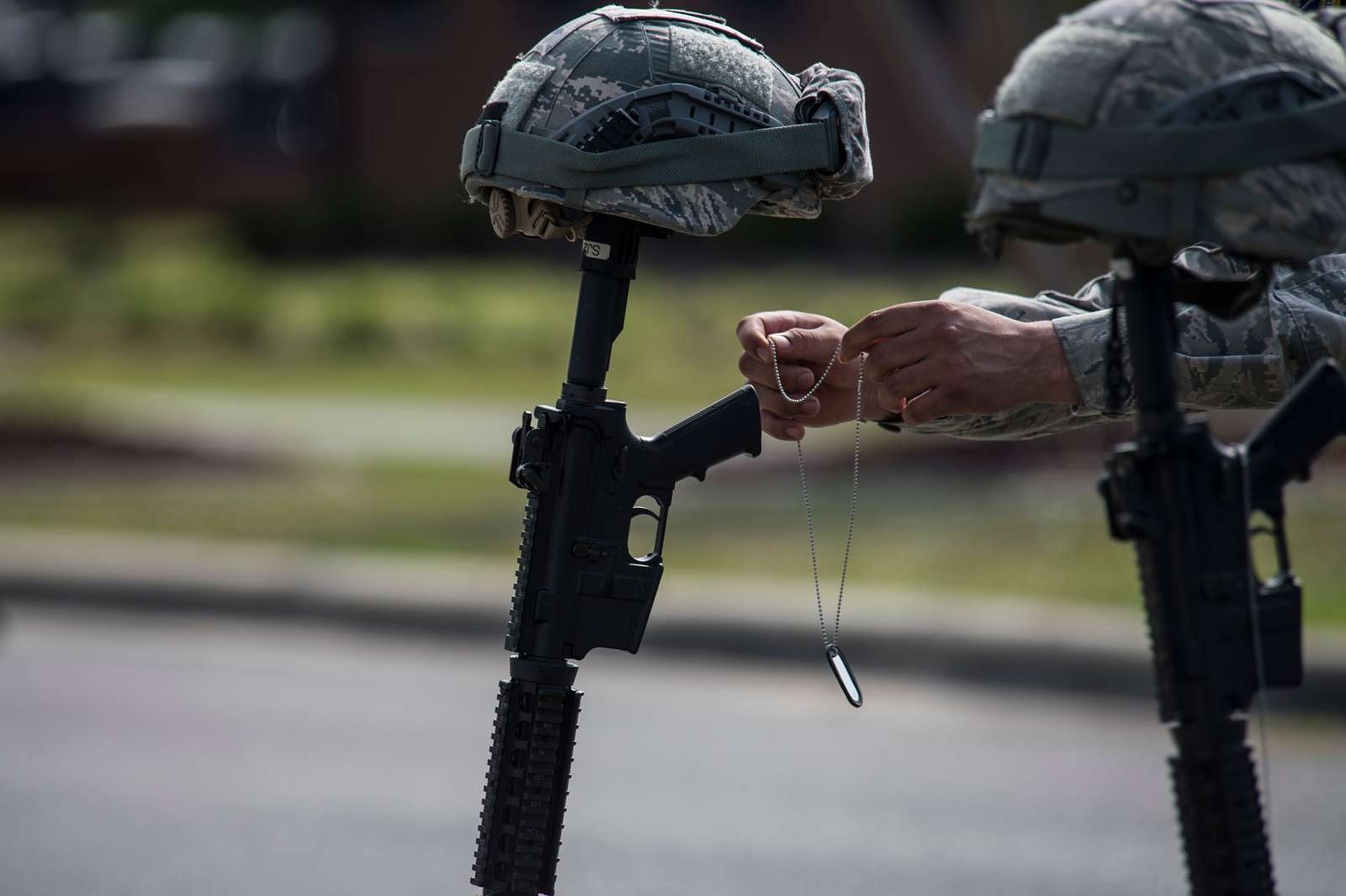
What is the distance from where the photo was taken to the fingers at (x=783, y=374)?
88.0 inches

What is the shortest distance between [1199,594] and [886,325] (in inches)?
20.1

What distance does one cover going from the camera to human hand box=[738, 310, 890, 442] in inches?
87.3

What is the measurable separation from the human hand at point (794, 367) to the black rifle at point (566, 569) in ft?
0.67

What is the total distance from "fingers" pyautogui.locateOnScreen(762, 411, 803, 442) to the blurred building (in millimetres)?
14933

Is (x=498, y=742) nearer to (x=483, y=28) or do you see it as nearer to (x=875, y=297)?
(x=875, y=297)

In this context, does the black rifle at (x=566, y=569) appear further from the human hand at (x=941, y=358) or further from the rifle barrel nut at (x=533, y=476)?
the human hand at (x=941, y=358)

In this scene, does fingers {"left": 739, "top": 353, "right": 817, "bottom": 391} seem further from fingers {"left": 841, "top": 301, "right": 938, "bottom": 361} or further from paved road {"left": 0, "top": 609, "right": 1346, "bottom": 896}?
paved road {"left": 0, "top": 609, "right": 1346, "bottom": 896}

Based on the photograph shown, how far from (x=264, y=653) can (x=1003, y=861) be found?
330 cm

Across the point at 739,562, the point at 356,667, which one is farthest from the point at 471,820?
the point at 739,562

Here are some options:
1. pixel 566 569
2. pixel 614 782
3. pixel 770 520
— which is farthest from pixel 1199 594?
pixel 770 520

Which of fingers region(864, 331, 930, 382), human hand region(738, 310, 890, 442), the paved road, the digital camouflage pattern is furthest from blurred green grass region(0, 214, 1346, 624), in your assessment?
fingers region(864, 331, 930, 382)

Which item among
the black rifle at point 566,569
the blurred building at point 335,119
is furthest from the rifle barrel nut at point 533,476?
the blurred building at point 335,119

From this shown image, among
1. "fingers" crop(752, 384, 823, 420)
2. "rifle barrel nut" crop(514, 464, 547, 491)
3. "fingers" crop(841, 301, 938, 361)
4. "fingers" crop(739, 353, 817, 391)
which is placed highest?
"fingers" crop(739, 353, 817, 391)

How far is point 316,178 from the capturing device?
96.4 feet
